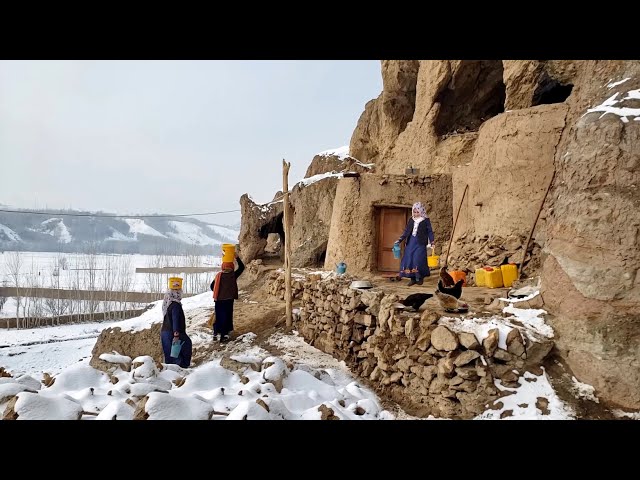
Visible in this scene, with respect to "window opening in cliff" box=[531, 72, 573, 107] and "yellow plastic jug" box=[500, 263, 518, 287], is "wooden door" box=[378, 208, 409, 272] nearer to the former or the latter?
"yellow plastic jug" box=[500, 263, 518, 287]

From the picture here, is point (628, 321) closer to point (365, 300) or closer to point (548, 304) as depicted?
point (548, 304)

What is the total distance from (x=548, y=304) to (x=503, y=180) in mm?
3096

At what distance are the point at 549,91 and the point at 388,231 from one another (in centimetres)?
444

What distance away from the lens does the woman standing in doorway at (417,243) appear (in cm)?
598

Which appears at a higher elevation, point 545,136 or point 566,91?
point 566,91

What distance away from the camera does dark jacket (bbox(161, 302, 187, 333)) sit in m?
5.09

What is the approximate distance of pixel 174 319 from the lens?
5.09 m

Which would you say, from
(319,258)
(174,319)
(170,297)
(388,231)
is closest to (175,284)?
(170,297)

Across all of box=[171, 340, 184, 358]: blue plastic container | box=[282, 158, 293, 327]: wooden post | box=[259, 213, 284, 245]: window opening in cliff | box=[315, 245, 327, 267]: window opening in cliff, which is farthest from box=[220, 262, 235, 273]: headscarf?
box=[259, 213, 284, 245]: window opening in cliff

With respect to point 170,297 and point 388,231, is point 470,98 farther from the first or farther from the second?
point 170,297
